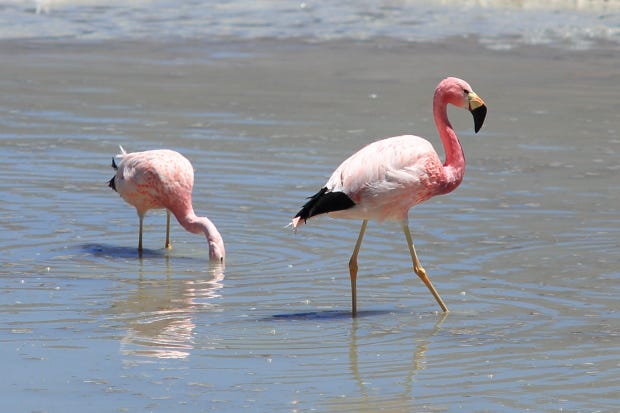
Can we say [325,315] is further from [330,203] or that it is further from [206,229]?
[206,229]

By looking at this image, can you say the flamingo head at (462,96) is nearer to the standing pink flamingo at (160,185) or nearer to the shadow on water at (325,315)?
the shadow on water at (325,315)

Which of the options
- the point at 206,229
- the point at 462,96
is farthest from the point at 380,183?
the point at 206,229

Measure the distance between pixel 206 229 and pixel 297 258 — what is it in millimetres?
629

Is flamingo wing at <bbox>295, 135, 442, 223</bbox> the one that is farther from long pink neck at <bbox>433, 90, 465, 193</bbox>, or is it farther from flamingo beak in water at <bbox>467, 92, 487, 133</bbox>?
flamingo beak in water at <bbox>467, 92, 487, 133</bbox>

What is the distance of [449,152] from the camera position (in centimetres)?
751

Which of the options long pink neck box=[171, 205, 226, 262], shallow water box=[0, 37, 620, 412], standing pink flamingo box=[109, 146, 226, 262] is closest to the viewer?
shallow water box=[0, 37, 620, 412]

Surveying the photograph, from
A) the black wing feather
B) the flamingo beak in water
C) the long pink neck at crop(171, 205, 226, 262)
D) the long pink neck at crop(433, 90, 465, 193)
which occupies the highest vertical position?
the flamingo beak in water

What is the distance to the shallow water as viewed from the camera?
5.94 metres

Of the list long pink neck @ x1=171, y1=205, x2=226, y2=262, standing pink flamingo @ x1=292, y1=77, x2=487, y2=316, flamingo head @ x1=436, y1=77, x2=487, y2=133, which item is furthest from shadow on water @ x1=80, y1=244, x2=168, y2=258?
flamingo head @ x1=436, y1=77, x2=487, y2=133

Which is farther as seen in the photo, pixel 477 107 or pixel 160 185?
pixel 160 185

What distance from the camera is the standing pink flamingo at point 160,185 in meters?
9.07

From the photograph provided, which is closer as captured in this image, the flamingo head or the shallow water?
the shallow water

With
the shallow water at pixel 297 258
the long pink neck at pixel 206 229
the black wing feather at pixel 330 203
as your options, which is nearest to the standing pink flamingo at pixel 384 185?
the black wing feather at pixel 330 203

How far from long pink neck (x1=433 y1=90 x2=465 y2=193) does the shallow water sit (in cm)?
66
